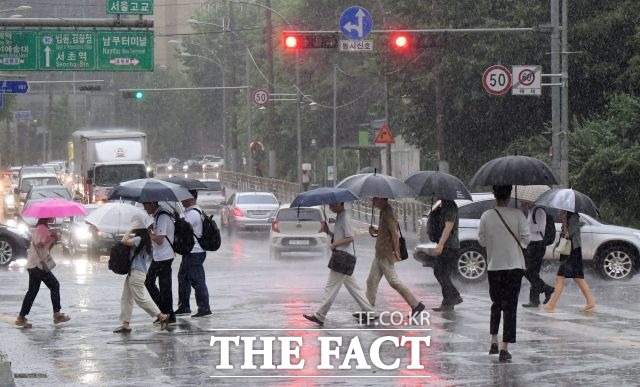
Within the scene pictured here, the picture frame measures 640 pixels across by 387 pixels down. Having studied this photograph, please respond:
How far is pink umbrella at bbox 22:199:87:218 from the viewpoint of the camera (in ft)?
60.1

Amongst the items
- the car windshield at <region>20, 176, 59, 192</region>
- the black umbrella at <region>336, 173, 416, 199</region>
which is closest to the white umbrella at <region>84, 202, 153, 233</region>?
the black umbrella at <region>336, 173, 416, 199</region>

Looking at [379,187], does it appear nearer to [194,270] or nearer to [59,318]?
[194,270]

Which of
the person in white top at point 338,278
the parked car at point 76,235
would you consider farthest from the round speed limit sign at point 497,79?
the person in white top at point 338,278

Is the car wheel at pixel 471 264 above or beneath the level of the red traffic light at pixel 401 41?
beneath

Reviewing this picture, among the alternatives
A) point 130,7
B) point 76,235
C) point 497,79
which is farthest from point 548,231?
point 76,235

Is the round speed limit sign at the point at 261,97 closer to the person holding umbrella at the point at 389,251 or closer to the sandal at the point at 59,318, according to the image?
the sandal at the point at 59,318

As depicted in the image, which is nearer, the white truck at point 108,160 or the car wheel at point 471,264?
the car wheel at point 471,264

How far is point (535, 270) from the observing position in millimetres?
20188

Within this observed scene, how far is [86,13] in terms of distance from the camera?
156 meters

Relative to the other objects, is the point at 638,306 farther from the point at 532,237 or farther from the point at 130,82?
the point at 130,82

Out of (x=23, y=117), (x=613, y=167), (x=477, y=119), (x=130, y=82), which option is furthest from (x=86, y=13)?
(x=613, y=167)

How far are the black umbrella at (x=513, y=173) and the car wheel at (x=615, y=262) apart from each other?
913 cm

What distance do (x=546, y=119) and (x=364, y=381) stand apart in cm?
3430

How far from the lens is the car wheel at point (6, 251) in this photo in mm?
32031
